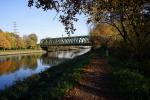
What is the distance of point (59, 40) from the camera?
154m

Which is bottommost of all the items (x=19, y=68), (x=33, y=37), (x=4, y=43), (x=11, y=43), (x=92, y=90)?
(x=19, y=68)

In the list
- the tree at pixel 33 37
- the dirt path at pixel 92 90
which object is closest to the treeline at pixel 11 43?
the tree at pixel 33 37

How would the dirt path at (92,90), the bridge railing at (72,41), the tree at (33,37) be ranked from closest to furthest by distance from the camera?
the dirt path at (92,90)
the bridge railing at (72,41)
the tree at (33,37)

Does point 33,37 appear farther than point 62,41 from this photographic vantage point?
Yes

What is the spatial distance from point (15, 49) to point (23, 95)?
5030 inches

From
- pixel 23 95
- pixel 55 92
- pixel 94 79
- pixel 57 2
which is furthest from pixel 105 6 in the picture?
pixel 23 95

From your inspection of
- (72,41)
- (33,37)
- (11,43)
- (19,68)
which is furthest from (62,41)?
(19,68)

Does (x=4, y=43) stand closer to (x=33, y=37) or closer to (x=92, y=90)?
(x=33, y=37)

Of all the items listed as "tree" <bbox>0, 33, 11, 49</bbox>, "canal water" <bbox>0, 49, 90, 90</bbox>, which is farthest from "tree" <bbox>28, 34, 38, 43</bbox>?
"canal water" <bbox>0, 49, 90, 90</bbox>

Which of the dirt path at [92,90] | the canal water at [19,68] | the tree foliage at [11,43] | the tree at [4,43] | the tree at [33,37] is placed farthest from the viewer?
the tree at [33,37]

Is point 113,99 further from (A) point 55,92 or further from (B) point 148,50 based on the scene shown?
(B) point 148,50

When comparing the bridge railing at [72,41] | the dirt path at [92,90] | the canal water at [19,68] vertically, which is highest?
the bridge railing at [72,41]

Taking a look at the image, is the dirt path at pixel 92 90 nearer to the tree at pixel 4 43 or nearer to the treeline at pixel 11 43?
the tree at pixel 4 43

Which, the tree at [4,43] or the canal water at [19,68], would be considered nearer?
the canal water at [19,68]
